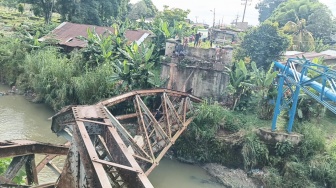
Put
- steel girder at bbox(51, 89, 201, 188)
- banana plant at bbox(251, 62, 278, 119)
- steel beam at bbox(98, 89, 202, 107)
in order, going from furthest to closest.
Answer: banana plant at bbox(251, 62, 278, 119), steel beam at bbox(98, 89, 202, 107), steel girder at bbox(51, 89, 201, 188)

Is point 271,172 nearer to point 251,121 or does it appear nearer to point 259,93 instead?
point 251,121

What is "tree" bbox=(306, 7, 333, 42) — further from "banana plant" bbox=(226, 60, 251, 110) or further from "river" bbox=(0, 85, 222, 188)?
"river" bbox=(0, 85, 222, 188)

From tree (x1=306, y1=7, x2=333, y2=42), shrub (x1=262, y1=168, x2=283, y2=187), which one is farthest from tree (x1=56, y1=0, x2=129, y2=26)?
shrub (x1=262, y1=168, x2=283, y2=187)

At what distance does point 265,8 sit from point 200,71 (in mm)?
36354

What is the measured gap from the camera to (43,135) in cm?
1332

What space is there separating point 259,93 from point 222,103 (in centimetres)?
160

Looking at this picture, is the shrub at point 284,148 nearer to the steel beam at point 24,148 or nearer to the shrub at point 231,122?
the shrub at point 231,122

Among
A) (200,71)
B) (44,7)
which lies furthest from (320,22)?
(44,7)

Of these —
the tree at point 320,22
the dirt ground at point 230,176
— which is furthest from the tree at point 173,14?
the dirt ground at point 230,176

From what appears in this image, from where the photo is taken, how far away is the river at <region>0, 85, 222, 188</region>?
1083 centimetres

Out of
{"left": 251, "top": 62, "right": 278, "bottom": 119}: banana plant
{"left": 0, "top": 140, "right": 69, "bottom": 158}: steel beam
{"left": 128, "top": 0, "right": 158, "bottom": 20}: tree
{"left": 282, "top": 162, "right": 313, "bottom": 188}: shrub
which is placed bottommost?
{"left": 282, "top": 162, "right": 313, "bottom": 188}: shrub

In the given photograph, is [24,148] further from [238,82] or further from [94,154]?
[238,82]

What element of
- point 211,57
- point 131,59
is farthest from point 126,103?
point 211,57

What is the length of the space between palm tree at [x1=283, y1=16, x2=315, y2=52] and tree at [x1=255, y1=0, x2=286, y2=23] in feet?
67.0
